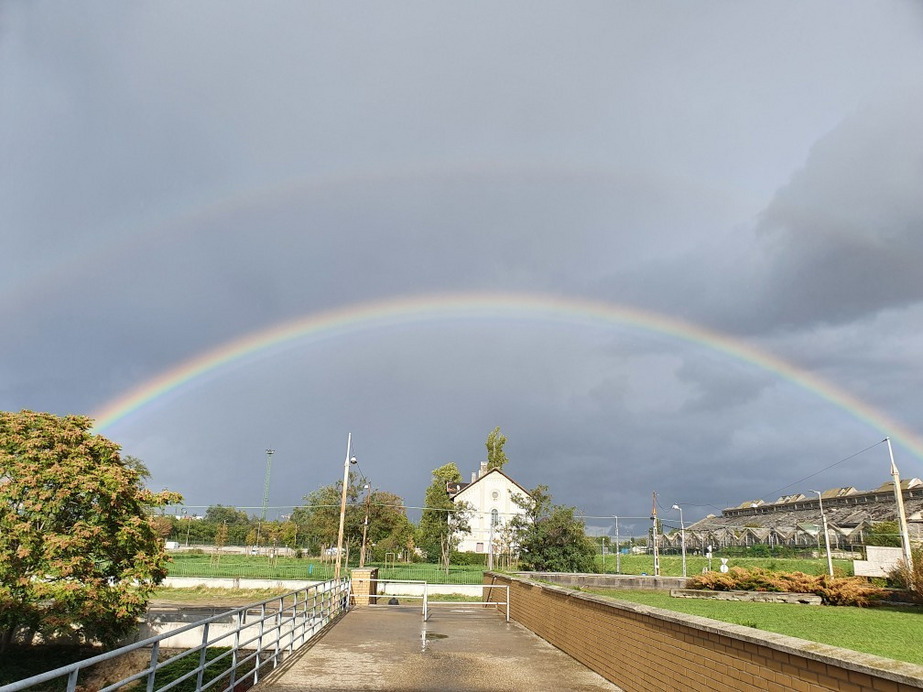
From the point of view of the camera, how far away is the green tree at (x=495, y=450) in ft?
255

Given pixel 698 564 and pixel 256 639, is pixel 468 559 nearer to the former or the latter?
pixel 698 564

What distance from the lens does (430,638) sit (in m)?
12.9

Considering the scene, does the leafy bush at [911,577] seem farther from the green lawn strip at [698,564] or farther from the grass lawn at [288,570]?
the grass lawn at [288,570]

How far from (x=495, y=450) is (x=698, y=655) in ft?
239

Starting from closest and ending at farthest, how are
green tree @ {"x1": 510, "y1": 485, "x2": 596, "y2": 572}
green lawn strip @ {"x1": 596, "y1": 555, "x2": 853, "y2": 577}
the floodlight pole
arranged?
the floodlight pole < green tree @ {"x1": 510, "y1": 485, "x2": 596, "y2": 572} < green lawn strip @ {"x1": 596, "y1": 555, "x2": 853, "y2": 577}

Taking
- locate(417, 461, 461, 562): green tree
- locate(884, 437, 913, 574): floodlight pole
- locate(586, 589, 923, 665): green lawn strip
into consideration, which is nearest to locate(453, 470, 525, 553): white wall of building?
locate(417, 461, 461, 562): green tree

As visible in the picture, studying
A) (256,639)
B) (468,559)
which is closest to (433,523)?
(468,559)

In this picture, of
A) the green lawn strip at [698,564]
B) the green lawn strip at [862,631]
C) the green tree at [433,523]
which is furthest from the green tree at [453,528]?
the green lawn strip at [862,631]

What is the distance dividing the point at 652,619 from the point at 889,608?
9633mm

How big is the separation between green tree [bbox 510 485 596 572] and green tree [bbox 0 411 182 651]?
1743 centimetres

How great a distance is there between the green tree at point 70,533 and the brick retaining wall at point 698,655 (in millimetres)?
12822

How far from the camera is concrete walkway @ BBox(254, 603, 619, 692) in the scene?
8.27 metres

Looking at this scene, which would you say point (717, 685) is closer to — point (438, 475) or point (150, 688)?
point (150, 688)

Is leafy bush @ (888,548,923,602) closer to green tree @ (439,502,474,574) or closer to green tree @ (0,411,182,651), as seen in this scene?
green tree @ (0,411,182,651)
